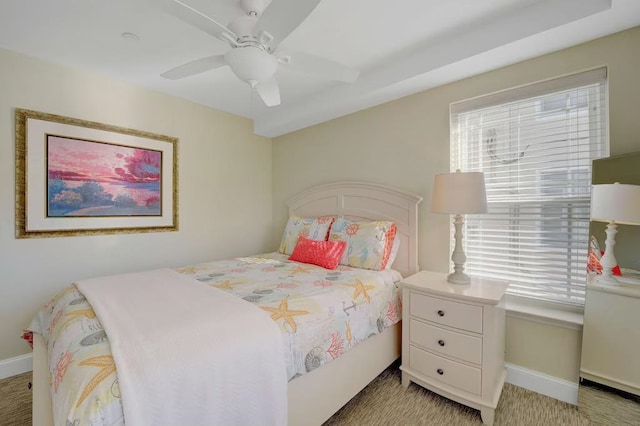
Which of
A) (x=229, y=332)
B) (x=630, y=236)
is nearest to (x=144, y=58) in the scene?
(x=229, y=332)

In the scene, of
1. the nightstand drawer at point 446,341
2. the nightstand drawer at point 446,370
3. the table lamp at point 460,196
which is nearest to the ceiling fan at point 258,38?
the table lamp at point 460,196

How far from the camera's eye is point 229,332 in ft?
3.82

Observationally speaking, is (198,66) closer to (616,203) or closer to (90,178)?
(90,178)

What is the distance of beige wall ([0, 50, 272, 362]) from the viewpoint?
7.16 ft

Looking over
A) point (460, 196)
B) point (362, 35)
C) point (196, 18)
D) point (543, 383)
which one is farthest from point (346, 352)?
point (362, 35)

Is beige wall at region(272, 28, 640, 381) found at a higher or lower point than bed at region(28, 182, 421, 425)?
higher

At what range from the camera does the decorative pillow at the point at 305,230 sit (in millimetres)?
2791

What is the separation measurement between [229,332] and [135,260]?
218 cm

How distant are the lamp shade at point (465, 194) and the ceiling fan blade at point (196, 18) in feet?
5.21

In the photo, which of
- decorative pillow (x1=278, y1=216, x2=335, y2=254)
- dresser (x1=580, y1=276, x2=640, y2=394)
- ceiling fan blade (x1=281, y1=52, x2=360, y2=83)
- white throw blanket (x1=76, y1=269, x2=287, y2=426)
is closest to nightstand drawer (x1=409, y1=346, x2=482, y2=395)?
dresser (x1=580, y1=276, x2=640, y2=394)

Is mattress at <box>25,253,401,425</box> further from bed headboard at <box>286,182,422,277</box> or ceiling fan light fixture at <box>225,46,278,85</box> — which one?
ceiling fan light fixture at <box>225,46,278,85</box>

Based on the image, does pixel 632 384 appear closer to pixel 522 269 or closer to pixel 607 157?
pixel 522 269

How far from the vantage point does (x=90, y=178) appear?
2498 millimetres

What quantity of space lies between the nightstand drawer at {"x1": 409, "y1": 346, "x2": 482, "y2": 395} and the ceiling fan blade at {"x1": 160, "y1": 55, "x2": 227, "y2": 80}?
2.27 meters
